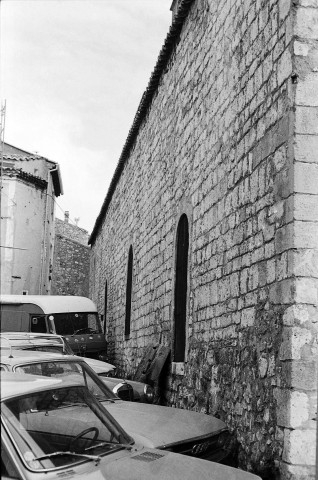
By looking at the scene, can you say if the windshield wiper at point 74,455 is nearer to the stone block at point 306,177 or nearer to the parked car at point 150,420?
the parked car at point 150,420

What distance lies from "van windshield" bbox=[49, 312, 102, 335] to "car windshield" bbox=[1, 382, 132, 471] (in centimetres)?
818

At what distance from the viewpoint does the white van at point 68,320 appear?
1111cm

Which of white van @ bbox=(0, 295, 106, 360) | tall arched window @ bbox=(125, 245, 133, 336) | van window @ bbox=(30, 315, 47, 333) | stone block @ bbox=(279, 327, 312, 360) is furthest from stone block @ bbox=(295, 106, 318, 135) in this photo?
tall arched window @ bbox=(125, 245, 133, 336)

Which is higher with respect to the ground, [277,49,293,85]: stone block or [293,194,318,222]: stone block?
[277,49,293,85]: stone block

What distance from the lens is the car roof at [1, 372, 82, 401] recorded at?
2668 mm

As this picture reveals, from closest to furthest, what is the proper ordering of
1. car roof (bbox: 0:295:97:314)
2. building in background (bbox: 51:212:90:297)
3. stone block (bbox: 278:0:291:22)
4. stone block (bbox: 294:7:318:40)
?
stone block (bbox: 294:7:318:40) < stone block (bbox: 278:0:291:22) < car roof (bbox: 0:295:97:314) < building in background (bbox: 51:212:90:297)

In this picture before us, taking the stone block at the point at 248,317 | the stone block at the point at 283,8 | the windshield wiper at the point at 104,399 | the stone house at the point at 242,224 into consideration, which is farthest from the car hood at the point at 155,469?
the stone block at the point at 283,8

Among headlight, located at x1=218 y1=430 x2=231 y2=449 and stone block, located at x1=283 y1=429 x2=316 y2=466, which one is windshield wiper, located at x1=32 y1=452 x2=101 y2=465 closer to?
stone block, located at x1=283 y1=429 x2=316 y2=466

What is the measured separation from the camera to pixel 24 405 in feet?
9.17

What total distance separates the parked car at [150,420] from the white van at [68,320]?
19.2 ft

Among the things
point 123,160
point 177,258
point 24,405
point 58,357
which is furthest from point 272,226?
point 123,160

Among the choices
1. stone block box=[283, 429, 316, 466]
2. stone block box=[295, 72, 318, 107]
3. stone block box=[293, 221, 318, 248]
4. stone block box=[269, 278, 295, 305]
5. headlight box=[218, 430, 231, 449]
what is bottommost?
headlight box=[218, 430, 231, 449]

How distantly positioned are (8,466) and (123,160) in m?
13.3

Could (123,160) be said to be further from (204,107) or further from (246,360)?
(246,360)
